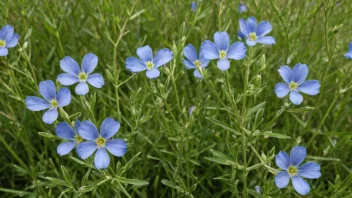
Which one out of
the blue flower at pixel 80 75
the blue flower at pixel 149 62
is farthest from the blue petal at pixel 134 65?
the blue flower at pixel 80 75

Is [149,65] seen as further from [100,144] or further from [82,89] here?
[100,144]

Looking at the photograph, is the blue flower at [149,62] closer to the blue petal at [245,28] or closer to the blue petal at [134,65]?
the blue petal at [134,65]

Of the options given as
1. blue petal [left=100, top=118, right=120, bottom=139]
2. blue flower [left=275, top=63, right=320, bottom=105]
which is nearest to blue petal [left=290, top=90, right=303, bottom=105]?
blue flower [left=275, top=63, right=320, bottom=105]

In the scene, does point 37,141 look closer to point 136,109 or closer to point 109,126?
point 136,109

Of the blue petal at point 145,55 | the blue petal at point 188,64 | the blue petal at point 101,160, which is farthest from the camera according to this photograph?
the blue petal at point 188,64

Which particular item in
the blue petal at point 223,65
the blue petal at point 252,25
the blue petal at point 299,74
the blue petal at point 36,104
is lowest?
the blue petal at point 36,104

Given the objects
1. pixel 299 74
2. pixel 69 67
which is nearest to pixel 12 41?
pixel 69 67
